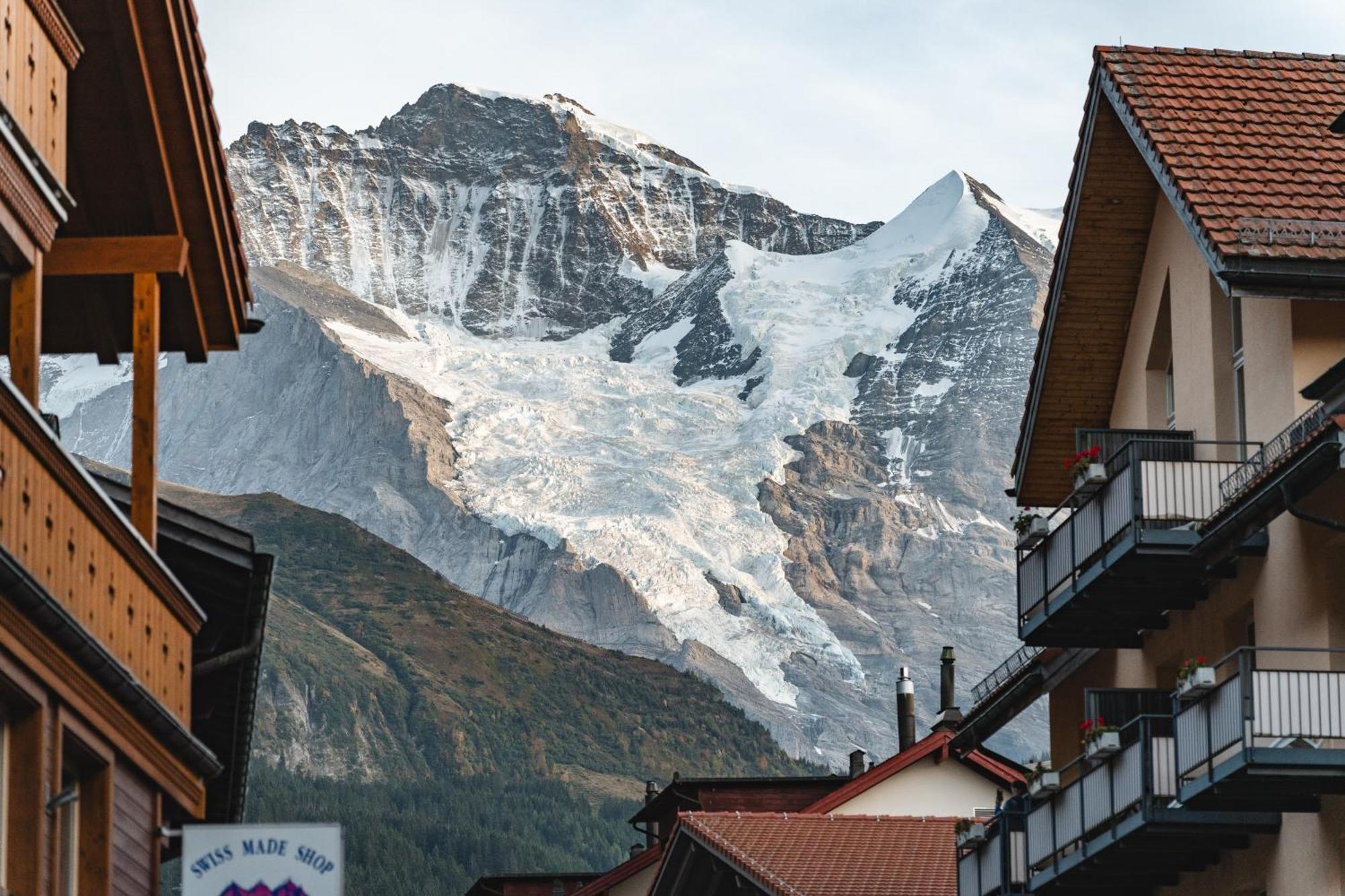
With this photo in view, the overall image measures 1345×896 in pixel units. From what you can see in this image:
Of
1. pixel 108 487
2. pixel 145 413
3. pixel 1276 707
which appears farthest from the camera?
pixel 1276 707

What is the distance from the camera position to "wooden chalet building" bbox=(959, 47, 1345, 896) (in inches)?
866

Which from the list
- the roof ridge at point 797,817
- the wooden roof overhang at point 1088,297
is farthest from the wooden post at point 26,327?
the roof ridge at point 797,817

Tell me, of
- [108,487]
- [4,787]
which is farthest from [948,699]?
[4,787]

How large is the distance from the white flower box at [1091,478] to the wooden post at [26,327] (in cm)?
1358

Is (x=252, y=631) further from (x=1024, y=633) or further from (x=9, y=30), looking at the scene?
(x=1024, y=633)

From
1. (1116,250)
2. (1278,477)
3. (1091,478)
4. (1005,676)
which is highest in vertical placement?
(1116,250)

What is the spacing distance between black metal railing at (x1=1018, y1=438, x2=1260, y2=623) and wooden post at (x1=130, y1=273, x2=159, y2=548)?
32.8 ft

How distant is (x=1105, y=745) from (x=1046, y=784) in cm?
268

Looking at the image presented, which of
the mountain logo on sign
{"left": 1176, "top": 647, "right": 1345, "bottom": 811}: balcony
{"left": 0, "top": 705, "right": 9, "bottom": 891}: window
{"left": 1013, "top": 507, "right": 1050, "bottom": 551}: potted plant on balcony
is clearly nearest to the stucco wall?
{"left": 1013, "top": 507, "right": 1050, "bottom": 551}: potted plant on balcony

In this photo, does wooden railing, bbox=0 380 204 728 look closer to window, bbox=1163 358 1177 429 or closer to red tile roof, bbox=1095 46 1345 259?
red tile roof, bbox=1095 46 1345 259

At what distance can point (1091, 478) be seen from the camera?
25609mm

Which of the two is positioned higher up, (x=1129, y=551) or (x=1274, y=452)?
(x=1274, y=452)

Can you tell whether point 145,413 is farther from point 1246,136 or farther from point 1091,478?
point 1246,136

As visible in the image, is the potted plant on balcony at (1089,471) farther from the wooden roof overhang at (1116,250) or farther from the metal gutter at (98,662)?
the metal gutter at (98,662)
